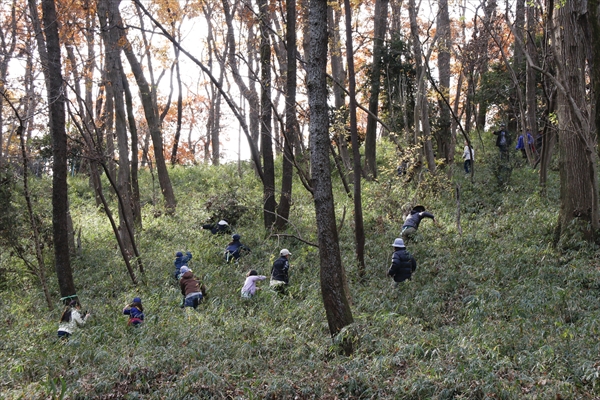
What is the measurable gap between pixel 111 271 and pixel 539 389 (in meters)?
13.2

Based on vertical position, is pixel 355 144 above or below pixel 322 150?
above

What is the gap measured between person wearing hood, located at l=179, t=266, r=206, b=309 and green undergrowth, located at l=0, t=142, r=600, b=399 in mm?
402

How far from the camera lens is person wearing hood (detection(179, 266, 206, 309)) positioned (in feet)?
39.3

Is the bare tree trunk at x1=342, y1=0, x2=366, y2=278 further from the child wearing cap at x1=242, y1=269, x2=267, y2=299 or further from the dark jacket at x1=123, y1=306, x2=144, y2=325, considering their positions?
the dark jacket at x1=123, y1=306, x2=144, y2=325

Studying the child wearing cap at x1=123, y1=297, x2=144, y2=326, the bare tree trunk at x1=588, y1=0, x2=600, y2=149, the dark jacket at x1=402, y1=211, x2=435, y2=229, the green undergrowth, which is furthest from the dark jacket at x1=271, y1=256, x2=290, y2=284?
the bare tree trunk at x1=588, y1=0, x2=600, y2=149

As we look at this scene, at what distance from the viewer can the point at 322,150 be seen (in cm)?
795

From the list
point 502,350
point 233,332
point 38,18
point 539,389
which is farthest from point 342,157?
point 539,389

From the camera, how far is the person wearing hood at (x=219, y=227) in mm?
17839

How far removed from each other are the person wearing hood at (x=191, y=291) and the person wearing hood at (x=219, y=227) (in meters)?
5.44

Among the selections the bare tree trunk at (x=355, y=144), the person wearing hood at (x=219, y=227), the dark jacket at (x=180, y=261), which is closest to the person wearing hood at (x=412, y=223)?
the bare tree trunk at (x=355, y=144)

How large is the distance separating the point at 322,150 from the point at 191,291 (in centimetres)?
582

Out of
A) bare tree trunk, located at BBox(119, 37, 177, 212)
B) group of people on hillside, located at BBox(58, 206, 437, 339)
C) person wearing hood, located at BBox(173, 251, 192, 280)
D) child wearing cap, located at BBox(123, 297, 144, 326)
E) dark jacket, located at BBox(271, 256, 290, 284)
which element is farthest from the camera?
bare tree trunk, located at BBox(119, 37, 177, 212)

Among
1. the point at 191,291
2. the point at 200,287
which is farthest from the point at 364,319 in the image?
the point at 200,287

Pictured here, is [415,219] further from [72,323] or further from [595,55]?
[72,323]
